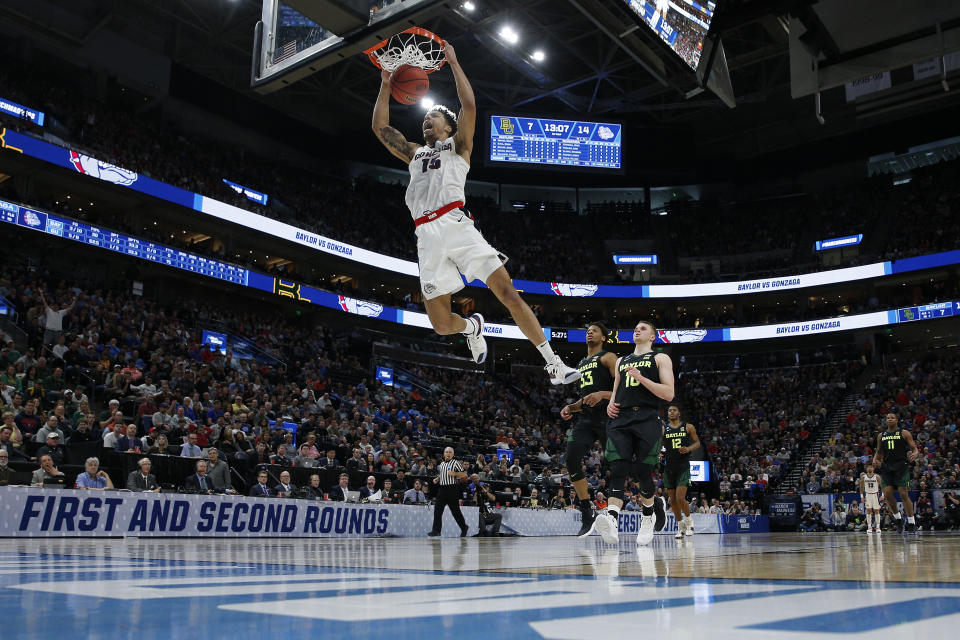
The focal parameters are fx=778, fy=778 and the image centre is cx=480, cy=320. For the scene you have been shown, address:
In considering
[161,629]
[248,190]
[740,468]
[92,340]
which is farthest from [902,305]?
[161,629]

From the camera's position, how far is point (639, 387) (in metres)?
6.68

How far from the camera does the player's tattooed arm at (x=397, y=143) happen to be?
6391mm

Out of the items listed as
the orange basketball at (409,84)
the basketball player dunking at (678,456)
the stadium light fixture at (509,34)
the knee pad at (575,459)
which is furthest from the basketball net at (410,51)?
the stadium light fixture at (509,34)

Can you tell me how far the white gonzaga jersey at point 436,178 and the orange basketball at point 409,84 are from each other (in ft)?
5.08

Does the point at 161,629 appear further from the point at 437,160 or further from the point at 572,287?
the point at 572,287

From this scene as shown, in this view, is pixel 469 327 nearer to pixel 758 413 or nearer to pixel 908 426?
pixel 908 426

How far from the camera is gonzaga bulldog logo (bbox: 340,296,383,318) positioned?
3269 centimetres

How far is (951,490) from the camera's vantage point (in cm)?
2173

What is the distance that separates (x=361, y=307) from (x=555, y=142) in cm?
1223

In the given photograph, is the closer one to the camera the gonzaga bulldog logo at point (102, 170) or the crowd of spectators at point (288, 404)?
the crowd of spectators at point (288, 404)

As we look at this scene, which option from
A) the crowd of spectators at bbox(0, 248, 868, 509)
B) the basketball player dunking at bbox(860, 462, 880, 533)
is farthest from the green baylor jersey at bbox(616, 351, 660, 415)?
the basketball player dunking at bbox(860, 462, 880, 533)

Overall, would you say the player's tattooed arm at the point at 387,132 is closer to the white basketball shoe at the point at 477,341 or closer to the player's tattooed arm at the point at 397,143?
the player's tattooed arm at the point at 397,143

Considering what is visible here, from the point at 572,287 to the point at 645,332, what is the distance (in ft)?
105

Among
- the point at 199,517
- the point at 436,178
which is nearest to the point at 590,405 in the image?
the point at 436,178
